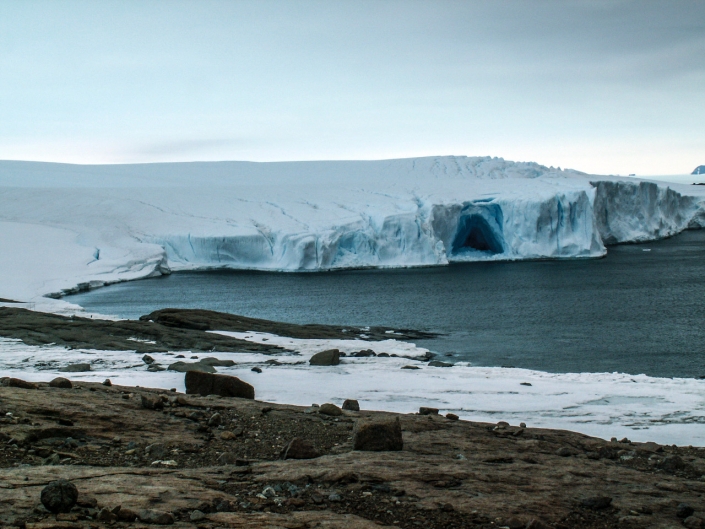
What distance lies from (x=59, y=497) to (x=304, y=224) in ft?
114

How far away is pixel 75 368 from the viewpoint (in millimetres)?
10445

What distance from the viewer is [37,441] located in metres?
5.30

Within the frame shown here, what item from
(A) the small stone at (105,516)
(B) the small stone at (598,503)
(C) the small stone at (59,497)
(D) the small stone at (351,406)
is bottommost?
(D) the small stone at (351,406)

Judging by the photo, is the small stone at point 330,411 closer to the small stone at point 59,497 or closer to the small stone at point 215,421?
the small stone at point 215,421

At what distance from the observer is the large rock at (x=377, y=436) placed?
5.65m

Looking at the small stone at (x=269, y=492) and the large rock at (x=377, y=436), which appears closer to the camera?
the small stone at (x=269, y=492)

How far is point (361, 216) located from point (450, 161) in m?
18.9

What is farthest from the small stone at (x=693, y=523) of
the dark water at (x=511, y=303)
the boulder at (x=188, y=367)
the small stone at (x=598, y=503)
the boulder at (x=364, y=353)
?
the dark water at (x=511, y=303)

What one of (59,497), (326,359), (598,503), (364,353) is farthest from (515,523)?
(364,353)

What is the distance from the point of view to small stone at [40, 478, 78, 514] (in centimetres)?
375

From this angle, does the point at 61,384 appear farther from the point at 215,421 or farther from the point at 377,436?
the point at 377,436

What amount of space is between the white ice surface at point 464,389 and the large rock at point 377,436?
289 cm

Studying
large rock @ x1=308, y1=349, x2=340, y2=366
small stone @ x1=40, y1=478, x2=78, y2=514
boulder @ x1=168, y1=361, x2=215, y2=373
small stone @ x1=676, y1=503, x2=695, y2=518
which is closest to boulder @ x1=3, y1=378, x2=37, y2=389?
small stone @ x1=40, y1=478, x2=78, y2=514

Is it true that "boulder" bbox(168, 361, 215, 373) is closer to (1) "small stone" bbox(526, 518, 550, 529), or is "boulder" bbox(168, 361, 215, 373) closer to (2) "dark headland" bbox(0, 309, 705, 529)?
(2) "dark headland" bbox(0, 309, 705, 529)
